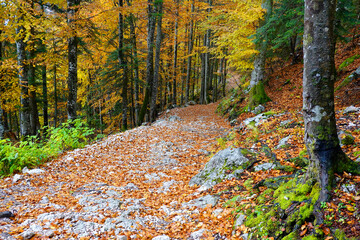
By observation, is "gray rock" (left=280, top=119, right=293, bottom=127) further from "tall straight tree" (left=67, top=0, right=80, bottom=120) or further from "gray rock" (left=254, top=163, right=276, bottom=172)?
"tall straight tree" (left=67, top=0, right=80, bottom=120)

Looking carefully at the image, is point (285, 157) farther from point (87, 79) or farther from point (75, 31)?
point (87, 79)

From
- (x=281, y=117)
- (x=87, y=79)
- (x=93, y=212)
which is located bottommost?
(x=93, y=212)

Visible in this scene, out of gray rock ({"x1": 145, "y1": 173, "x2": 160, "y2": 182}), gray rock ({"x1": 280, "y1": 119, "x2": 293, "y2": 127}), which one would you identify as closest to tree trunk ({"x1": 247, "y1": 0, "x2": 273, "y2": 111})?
gray rock ({"x1": 280, "y1": 119, "x2": 293, "y2": 127})

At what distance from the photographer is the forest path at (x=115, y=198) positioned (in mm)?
3271

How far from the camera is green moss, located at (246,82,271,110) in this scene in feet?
32.5

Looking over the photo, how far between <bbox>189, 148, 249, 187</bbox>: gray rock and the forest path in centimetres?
37

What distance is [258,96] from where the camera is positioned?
395 inches

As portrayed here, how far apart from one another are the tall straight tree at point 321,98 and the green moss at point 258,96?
7590 millimetres

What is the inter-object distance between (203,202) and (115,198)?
194cm

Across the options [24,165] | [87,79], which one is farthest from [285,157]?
[87,79]

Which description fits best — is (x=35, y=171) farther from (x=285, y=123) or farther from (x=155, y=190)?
(x=285, y=123)

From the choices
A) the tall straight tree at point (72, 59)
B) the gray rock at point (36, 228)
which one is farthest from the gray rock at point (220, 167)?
the tall straight tree at point (72, 59)

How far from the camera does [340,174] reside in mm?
2629

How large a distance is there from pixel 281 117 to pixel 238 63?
614 cm
